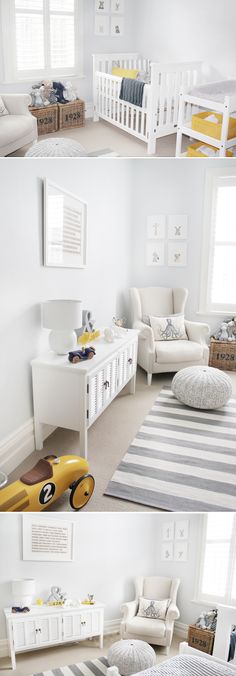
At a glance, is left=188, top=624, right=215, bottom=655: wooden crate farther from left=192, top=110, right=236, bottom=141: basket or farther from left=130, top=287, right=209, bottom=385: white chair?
left=192, top=110, right=236, bottom=141: basket

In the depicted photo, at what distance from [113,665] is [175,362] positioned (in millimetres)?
1158

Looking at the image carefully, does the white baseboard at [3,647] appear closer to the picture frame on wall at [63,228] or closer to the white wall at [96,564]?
the white wall at [96,564]

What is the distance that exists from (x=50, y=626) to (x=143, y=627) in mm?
319

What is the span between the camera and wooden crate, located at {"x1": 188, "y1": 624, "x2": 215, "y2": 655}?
194cm

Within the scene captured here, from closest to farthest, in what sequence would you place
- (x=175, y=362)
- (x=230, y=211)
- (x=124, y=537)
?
(x=230, y=211) → (x=175, y=362) → (x=124, y=537)

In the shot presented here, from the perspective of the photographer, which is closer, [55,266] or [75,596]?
[55,266]

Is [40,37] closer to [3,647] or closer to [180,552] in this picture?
[180,552]

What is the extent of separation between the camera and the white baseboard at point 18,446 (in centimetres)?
138

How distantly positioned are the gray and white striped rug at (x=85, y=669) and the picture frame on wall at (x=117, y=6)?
1982 millimetres

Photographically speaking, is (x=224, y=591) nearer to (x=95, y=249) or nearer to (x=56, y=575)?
(x=56, y=575)

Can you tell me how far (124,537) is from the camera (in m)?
1.84

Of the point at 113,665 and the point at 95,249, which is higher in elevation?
the point at 95,249

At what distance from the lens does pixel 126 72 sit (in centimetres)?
137

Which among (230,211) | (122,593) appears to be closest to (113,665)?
(122,593)
